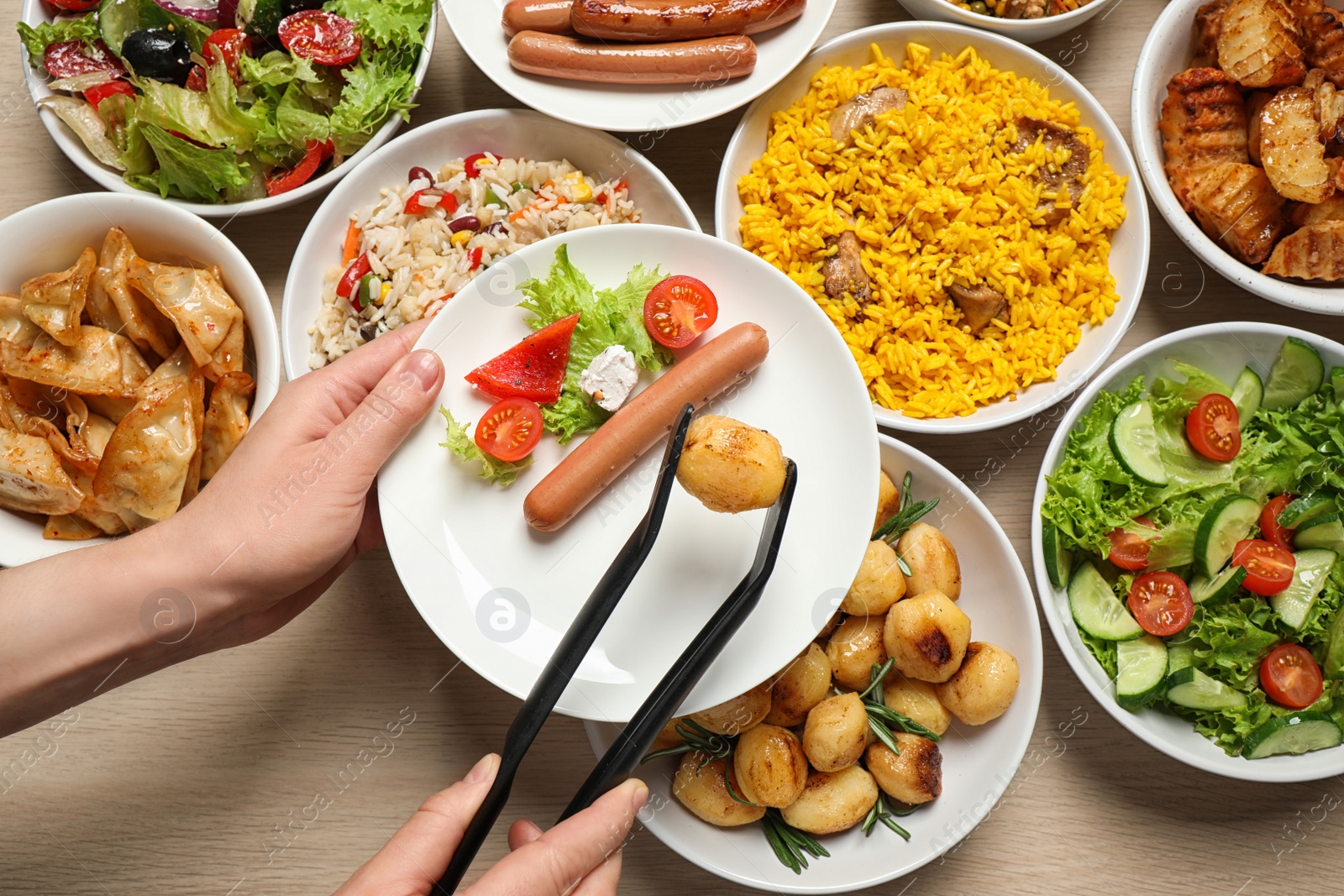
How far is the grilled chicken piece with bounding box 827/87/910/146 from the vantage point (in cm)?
266

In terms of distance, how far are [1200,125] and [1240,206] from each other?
0.27 m

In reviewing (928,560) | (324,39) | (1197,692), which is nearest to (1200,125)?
(928,560)

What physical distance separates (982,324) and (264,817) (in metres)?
2.70

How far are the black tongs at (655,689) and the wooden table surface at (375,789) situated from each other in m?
0.86

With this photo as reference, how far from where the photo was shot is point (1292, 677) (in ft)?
8.21

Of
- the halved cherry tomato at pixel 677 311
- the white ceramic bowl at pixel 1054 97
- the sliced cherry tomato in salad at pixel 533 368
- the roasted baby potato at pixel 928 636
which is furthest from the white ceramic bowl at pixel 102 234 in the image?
the roasted baby potato at pixel 928 636

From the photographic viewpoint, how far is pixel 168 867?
273 centimetres

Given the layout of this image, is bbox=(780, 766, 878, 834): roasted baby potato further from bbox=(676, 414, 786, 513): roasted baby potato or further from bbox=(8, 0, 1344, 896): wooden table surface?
bbox=(676, 414, 786, 513): roasted baby potato

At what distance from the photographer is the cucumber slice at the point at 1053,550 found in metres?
2.50

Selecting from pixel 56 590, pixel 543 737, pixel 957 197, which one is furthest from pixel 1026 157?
pixel 56 590

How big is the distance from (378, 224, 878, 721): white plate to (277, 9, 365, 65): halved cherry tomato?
934 mm

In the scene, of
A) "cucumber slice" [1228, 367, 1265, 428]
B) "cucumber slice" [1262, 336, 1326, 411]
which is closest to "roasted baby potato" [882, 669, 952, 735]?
"cucumber slice" [1228, 367, 1265, 428]

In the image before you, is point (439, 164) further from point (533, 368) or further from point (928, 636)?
point (928, 636)

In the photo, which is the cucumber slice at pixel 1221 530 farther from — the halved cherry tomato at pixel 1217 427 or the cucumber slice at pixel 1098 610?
the cucumber slice at pixel 1098 610
